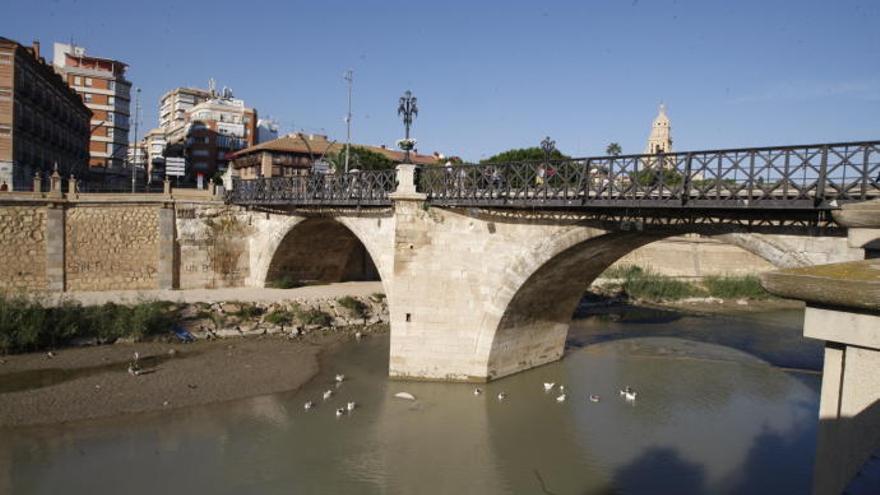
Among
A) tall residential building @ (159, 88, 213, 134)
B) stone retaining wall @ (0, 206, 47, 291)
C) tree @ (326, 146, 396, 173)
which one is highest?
tall residential building @ (159, 88, 213, 134)

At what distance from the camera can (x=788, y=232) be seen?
10531 millimetres

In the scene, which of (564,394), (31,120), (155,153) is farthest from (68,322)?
(155,153)

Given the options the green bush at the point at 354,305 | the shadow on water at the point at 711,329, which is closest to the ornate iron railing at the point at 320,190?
the green bush at the point at 354,305

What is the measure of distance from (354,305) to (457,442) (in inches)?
518

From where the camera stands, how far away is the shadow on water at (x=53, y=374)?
620 inches

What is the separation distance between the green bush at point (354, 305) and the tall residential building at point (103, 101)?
34.2 m

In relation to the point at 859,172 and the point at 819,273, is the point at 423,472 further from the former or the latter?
the point at 819,273

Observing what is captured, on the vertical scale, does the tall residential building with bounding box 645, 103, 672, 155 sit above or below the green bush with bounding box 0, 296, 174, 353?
above

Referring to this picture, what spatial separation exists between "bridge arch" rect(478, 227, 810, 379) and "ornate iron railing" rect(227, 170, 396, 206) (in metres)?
4.82

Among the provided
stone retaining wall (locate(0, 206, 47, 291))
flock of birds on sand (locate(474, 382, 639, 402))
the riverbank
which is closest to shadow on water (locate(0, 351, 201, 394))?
the riverbank

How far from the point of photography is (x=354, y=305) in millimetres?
25594

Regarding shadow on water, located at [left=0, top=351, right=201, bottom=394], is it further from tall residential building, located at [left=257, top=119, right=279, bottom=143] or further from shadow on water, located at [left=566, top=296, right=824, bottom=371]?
tall residential building, located at [left=257, top=119, right=279, bottom=143]

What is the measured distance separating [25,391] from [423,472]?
10.7 meters

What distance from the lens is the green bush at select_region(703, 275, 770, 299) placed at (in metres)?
32.8
